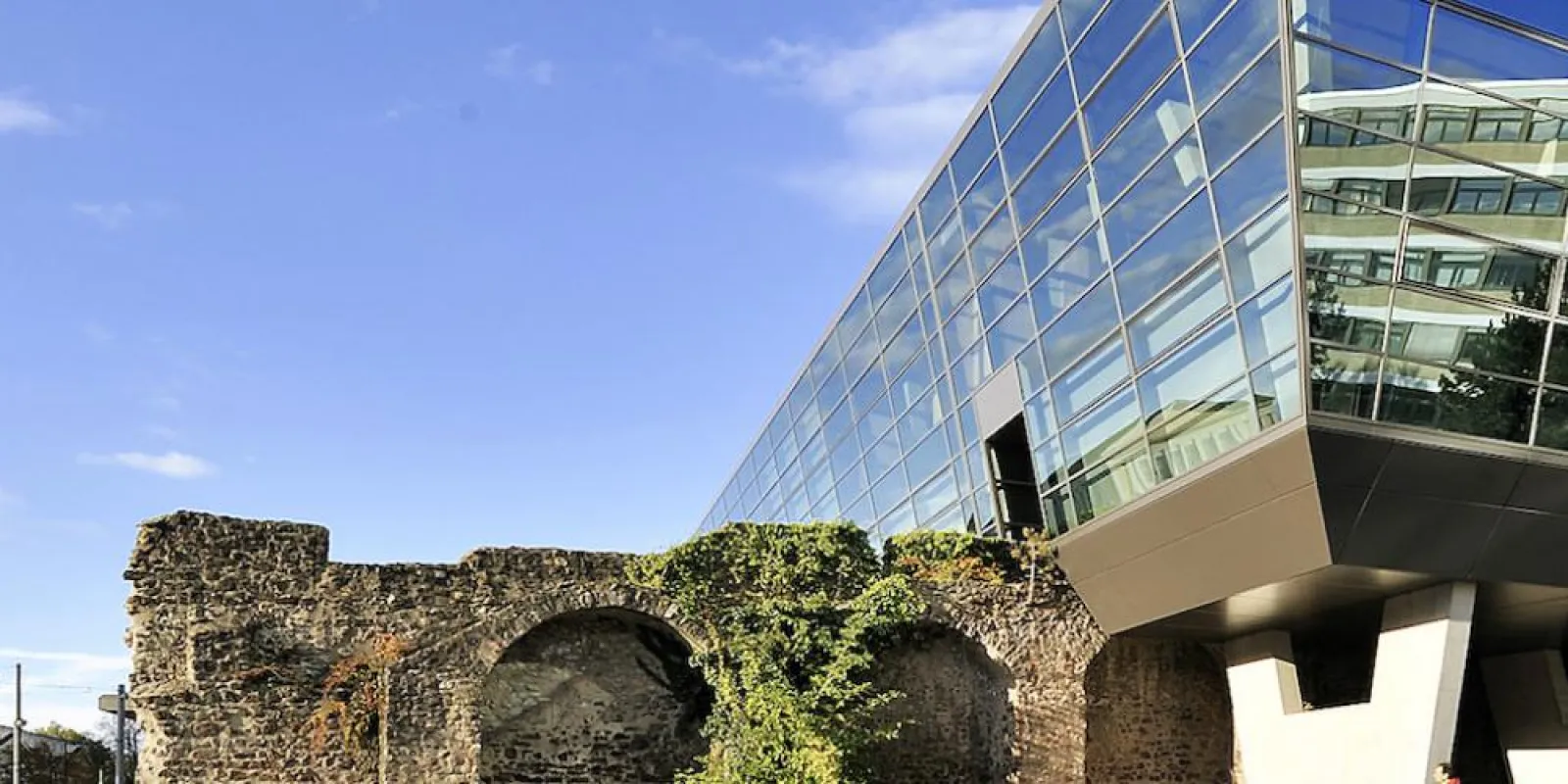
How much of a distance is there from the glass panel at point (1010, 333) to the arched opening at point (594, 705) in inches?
271

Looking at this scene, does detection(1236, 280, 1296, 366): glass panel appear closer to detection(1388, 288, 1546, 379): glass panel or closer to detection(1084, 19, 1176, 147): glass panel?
detection(1388, 288, 1546, 379): glass panel

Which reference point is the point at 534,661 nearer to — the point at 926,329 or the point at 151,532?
the point at 151,532

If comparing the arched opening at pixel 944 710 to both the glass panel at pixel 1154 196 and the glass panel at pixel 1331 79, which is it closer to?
the glass panel at pixel 1154 196

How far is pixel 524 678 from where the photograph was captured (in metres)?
18.0

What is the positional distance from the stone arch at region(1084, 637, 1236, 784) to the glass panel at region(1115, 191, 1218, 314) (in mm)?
5530

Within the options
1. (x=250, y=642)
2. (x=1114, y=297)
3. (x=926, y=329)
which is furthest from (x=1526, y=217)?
(x=250, y=642)

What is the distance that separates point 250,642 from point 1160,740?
1302 centimetres

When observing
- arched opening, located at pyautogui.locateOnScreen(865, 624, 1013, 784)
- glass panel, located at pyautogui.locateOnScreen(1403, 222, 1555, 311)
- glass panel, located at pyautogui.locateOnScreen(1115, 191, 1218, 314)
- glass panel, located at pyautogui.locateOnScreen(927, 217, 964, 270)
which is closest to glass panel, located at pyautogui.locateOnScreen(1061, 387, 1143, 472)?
glass panel, located at pyautogui.locateOnScreen(1115, 191, 1218, 314)

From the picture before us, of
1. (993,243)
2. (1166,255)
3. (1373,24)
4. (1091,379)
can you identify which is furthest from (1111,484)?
(1373,24)

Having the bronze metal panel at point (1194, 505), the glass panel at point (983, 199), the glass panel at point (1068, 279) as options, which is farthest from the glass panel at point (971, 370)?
the bronze metal panel at point (1194, 505)

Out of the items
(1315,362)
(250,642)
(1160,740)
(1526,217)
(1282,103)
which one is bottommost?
(1160,740)

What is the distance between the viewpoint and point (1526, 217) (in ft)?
48.3

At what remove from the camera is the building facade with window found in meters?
13.9

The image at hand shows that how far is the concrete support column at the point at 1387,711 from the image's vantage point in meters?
15.0
